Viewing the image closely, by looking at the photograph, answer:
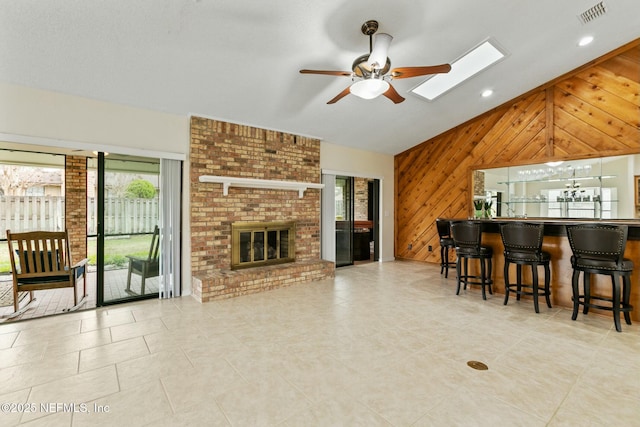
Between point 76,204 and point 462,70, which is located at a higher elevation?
point 462,70

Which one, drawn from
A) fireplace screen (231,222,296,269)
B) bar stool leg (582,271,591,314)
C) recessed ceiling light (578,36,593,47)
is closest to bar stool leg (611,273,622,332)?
bar stool leg (582,271,591,314)

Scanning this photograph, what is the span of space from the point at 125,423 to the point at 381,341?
6.75ft

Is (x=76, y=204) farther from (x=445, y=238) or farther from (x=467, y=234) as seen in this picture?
(x=445, y=238)

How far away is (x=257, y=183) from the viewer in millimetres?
4781

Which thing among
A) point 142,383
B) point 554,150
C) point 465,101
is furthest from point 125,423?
point 554,150

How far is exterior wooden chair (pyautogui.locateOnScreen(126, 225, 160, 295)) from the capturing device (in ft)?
13.8

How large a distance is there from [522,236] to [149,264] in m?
5.08

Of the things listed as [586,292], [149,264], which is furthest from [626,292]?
[149,264]

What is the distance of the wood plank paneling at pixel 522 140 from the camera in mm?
4785

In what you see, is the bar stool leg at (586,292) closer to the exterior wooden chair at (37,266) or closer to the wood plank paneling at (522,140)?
the wood plank paneling at (522,140)

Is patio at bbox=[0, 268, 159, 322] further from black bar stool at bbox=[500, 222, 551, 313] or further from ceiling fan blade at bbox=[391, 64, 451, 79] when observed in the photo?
black bar stool at bbox=[500, 222, 551, 313]

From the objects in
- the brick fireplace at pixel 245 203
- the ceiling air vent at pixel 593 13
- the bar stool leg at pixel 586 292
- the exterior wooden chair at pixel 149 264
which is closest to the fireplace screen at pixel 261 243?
the brick fireplace at pixel 245 203

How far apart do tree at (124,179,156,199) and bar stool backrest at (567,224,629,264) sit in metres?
5.38

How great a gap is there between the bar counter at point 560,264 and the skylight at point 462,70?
90.7 inches
